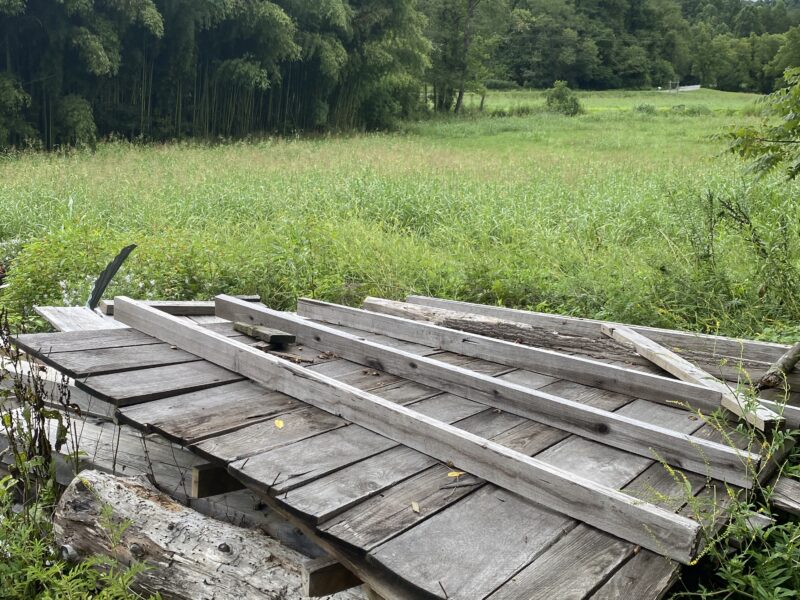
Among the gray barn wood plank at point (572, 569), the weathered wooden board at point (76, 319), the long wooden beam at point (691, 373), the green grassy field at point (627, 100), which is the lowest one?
the weathered wooden board at point (76, 319)

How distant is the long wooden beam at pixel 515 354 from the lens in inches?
139

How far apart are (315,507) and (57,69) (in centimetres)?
2543

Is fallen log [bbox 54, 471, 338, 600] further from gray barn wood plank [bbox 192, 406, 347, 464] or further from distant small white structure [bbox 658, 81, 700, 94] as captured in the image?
distant small white structure [bbox 658, 81, 700, 94]

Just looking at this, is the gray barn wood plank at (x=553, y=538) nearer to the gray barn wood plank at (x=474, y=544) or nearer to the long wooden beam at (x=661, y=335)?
the gray barn wood plank at (x=474, y=544)

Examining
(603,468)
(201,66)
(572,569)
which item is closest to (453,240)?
(603,468)

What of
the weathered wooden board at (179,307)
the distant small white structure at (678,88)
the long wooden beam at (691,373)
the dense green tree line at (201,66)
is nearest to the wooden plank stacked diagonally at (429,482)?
the long wooden beam at (691,373)

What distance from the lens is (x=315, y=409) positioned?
3.46 metres

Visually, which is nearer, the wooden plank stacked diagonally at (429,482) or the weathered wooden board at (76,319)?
the wooden plank stacked diagonally at (429,482)

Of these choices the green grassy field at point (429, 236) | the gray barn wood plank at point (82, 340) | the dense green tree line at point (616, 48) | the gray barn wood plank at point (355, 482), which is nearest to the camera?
the gray barn wood plank at point (355, 482)

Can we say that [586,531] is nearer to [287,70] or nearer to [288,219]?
[288,219]

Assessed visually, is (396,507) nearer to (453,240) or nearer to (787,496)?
(787,496)

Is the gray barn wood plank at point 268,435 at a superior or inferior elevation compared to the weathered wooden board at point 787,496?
inferior

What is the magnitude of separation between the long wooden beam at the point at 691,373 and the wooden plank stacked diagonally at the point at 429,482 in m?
0.20

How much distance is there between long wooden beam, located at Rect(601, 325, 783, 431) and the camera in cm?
285
